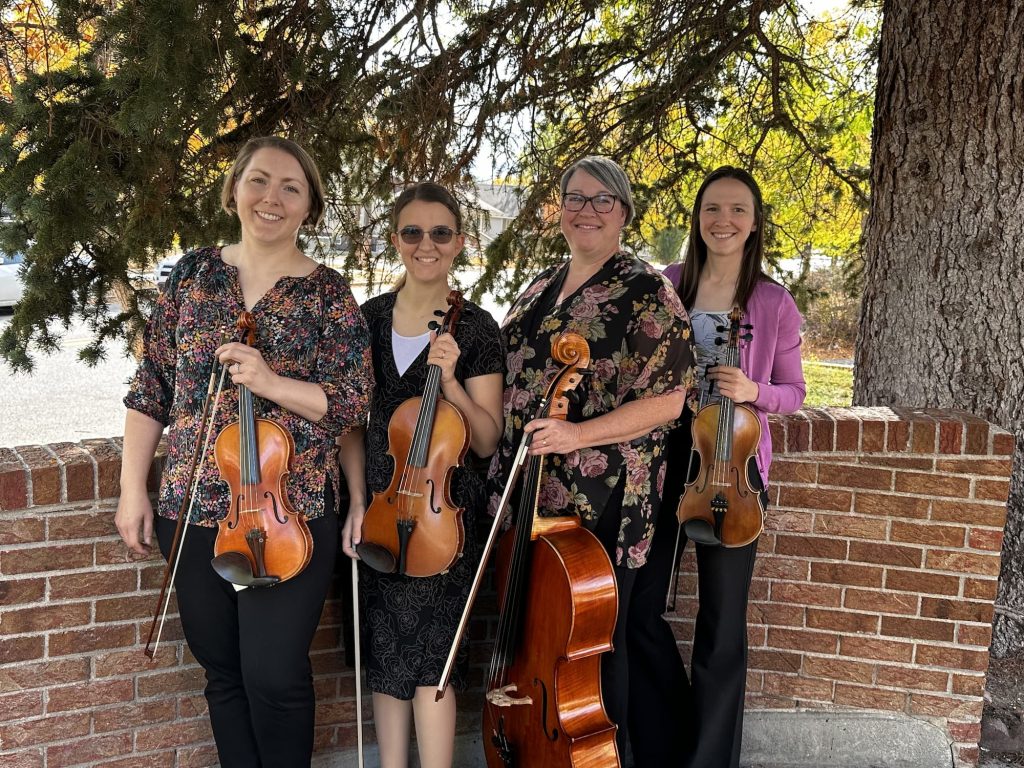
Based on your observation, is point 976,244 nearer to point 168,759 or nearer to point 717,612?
point 717,612

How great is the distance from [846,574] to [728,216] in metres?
1.24

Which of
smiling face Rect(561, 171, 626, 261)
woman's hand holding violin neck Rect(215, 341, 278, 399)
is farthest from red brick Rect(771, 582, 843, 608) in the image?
woman's hand holding violin neck Rect(215, 341, 278, 399)

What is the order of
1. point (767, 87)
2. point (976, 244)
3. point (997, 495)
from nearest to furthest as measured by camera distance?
point (997, 495)
point (976, 244)
point (767, 87)

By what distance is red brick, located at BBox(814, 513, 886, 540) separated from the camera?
9.69ft

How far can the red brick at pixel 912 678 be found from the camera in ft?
9.80

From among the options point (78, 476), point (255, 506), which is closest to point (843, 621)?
point (255, 506)

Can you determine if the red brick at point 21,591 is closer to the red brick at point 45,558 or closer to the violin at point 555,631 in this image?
the red brick at point 45,558

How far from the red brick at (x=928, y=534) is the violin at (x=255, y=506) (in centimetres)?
191

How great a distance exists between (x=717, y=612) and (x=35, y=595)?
5.86 ft

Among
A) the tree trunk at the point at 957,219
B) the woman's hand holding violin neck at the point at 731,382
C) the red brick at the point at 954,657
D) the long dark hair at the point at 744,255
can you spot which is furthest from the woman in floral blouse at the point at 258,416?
the tree trunk at the point at 957,219

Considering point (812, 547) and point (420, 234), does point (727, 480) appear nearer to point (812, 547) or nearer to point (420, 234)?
point (812, 547)

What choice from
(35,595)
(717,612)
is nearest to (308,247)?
(35,595)

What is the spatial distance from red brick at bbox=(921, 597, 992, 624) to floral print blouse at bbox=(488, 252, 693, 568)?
1.14 m

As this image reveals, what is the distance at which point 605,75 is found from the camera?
465 centimetres
